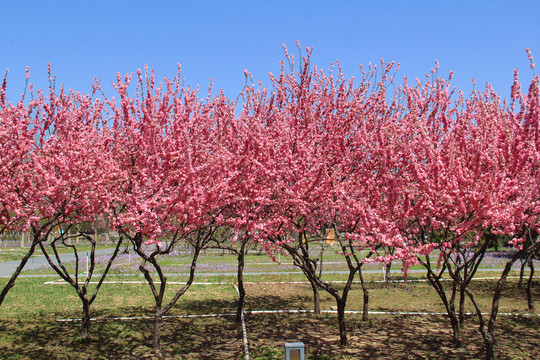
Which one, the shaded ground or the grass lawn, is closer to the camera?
the shaded ground

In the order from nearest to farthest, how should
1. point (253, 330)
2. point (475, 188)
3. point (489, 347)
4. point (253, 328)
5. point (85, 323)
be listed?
point (475, 188) < point (489, 347) < point (85, 323) < point (253, 330) < point (253, 328)

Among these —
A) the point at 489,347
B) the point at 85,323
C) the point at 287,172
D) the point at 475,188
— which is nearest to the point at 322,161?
the point at 287,172

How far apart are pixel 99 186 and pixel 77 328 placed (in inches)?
187

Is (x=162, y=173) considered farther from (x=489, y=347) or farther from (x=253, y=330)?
(x=489, y=347)

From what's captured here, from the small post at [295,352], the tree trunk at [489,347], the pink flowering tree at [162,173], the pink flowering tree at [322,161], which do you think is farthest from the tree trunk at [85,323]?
the tree trunk at [489,347]

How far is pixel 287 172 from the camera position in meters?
8.04

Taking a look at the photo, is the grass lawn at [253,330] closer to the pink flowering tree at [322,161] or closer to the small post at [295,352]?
the pink flowering tree at [322,161]

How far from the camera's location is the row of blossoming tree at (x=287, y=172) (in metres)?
6.75

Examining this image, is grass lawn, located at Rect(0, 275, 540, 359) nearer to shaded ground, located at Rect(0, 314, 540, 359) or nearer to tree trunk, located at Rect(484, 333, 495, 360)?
shaded ground, located at Rect(0, 314, 540, 359)

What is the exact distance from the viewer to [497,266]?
23375 millimetres

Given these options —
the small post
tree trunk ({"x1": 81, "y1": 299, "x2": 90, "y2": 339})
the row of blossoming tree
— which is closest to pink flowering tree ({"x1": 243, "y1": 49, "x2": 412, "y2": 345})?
the row of blossoming tree

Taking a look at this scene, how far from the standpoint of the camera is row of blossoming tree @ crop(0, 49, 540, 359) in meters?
6.75

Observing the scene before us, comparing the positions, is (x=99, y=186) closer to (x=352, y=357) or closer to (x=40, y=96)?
(x=40, y=96)

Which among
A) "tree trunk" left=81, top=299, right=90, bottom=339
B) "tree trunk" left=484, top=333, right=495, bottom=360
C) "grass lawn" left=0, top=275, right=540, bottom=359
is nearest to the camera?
"tree trunk" left=484, top=333, right=495, bottom=360
